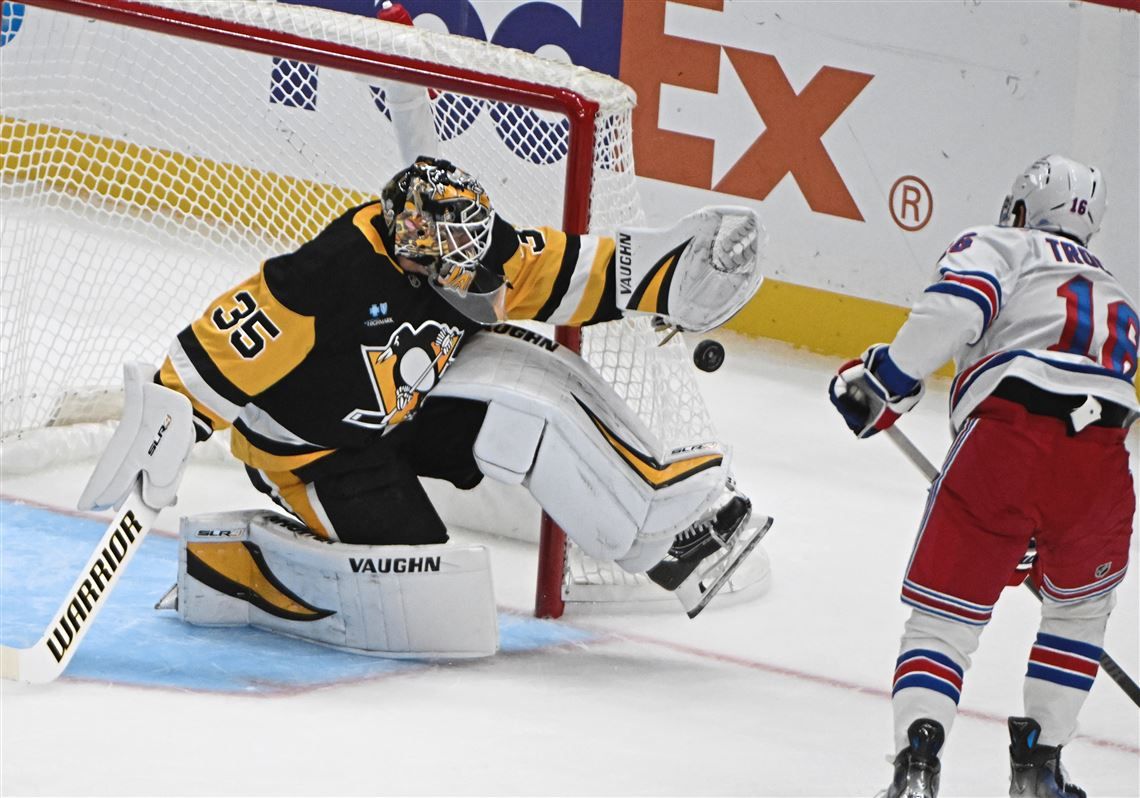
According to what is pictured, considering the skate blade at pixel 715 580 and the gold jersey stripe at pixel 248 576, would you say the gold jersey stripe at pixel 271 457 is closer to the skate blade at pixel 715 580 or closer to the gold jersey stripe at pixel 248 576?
the gold jersey stripe at pixel 248 576

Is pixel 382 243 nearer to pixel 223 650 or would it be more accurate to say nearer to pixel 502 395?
pixel 502 395

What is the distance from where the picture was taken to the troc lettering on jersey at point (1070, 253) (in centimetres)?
241

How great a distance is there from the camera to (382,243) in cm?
266

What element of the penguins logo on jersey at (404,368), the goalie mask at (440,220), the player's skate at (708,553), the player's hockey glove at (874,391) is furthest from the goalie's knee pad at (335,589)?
the player's hockey glove at (874,391)

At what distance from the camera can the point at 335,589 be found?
274 centimetres

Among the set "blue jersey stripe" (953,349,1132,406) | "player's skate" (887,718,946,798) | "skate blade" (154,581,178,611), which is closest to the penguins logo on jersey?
"skate blade" (154,581,178,611)

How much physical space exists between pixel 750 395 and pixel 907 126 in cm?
81

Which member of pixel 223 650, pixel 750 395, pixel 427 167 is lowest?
pixel 223 650

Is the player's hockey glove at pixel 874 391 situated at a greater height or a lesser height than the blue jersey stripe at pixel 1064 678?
greater

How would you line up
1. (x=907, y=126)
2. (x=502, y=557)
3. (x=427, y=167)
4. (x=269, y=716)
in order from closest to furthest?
(x=269, y=716) → (x=427, y=167) → (x=502, y=557) → (x=907, y=126)

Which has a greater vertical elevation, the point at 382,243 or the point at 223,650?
the point at 382,243

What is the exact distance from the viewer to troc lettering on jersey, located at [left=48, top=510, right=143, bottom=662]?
2484mm

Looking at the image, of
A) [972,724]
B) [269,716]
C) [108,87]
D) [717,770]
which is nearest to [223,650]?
[269,716]

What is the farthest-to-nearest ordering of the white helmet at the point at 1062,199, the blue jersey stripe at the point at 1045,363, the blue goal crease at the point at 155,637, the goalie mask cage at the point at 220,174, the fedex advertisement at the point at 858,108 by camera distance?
the fedex advertisement at the point at 858,108, the goalie mask cage at the point at 220,174, the blue goal crease at the point at 155,637, the white helmet at the point at 1062,199, the blue jersey stripe at the point at 1045,363
